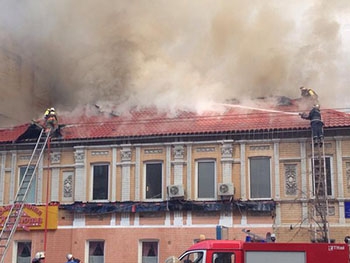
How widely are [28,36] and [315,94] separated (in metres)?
14.5

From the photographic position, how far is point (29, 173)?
24703 mm

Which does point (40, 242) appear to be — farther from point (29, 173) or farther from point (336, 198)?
point (336, 198)

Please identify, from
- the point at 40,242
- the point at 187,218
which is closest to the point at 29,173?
the point at 40,242

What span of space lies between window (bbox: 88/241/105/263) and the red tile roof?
423 centimetres

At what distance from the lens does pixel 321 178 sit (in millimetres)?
21000

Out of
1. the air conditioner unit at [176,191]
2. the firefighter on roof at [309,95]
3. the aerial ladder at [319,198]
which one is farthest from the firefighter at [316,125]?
the air conditioner unit at [176,191]

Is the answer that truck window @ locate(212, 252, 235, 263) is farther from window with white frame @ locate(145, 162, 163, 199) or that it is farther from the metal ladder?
the metal ladder

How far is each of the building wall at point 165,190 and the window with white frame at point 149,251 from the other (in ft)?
0.86

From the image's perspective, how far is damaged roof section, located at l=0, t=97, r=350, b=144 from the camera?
22.5 m

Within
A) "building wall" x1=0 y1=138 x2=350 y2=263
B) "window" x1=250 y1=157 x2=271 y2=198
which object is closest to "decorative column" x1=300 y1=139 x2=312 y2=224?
"building wall" x1=0 y1=138 x2=350 y2=263

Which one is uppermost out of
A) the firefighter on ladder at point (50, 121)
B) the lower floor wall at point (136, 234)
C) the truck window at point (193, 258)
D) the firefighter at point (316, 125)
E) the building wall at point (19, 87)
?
the building wall at point (19, 87)

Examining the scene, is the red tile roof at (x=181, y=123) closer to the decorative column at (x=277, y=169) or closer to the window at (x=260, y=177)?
the decorative column at (x=277, y=169)

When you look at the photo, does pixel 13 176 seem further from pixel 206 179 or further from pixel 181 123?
pixel 206 179

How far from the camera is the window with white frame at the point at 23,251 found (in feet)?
78.8
